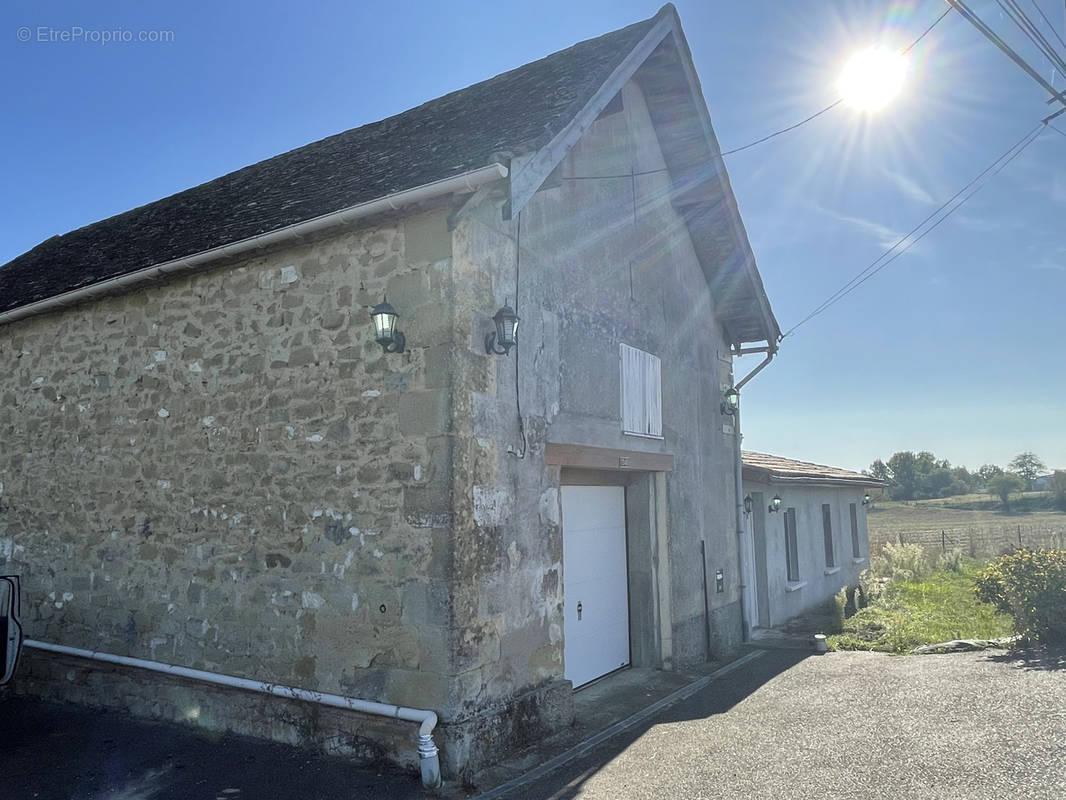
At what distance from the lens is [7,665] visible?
21.6 ft

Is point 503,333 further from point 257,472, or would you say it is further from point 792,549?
point 792,549

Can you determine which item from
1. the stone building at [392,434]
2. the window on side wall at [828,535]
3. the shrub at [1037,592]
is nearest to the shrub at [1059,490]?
the window on side wall at [828,535]

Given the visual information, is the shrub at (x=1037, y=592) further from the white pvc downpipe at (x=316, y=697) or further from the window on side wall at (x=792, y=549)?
the white pvc downpipe at (x=316, y=697)

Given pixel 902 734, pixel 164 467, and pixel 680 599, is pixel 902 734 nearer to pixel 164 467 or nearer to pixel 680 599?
pixel 680 599

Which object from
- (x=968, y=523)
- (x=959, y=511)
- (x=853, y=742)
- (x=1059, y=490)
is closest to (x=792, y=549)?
(x=853, y=742)

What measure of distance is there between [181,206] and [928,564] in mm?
20085

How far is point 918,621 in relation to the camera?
39.1 feet

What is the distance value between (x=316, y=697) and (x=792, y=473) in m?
10.3

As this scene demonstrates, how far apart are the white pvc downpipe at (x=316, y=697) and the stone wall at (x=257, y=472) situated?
93mm

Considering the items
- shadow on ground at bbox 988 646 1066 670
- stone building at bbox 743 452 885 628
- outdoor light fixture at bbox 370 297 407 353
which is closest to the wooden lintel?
outdoor light fixture at bbox 370 297 407 353

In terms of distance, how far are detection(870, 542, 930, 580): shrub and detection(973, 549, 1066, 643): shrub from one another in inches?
401

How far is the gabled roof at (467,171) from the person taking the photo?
5.93 m

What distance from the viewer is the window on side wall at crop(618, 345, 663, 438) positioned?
26.2ft

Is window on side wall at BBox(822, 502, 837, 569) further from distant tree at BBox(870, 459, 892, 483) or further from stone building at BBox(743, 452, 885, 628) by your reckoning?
distant tree at BBox(870, 459, 892, 483)
